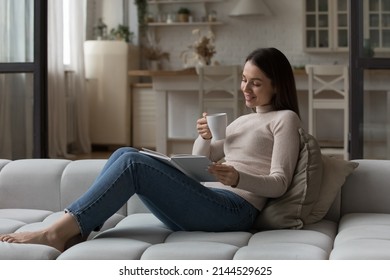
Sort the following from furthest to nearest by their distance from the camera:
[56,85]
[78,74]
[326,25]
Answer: [326,25], [78,74], [56,85]

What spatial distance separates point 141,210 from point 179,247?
2.38 ft

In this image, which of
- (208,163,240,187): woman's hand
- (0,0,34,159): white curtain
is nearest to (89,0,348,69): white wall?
(0,0,34,159): white curtain

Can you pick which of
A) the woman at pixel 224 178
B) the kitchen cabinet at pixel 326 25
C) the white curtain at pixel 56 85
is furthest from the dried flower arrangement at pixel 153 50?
the woman at pixel 224 178

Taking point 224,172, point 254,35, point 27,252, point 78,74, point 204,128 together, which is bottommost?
point 27,252

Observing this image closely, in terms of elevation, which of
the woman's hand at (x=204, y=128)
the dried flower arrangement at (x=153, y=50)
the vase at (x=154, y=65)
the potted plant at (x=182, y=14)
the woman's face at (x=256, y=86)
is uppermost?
the potted plant at (x=182, y=14)

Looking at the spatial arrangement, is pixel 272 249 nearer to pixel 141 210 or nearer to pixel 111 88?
pixel 141 210

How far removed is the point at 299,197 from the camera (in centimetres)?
262

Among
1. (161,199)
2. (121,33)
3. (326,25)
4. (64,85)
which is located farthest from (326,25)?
A: (161,199)

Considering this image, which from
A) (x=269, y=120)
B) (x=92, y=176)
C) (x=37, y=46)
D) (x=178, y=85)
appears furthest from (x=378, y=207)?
(x=178, y=85)

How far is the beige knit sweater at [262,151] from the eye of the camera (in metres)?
2.55

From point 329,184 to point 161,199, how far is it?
630 millimetres

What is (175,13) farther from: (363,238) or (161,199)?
(363,238)

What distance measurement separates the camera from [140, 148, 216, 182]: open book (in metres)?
2.45

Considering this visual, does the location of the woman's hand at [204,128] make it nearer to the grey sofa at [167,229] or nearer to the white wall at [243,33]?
the grey sofa at [167,229]
